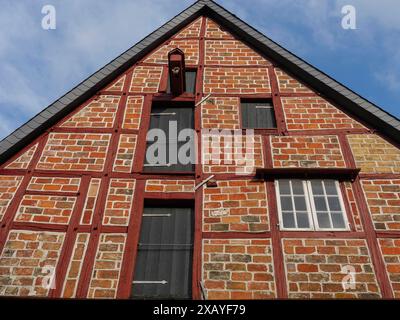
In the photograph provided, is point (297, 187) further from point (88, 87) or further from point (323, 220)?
point (88, 87)

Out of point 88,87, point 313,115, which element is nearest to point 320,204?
point 313,115

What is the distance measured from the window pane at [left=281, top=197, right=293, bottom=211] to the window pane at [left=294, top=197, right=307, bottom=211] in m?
0.08

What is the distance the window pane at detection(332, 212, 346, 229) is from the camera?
5316 mm

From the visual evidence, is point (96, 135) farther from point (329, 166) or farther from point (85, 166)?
point (329, 166)

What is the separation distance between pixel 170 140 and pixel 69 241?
2269 mm

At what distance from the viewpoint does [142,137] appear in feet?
21.3

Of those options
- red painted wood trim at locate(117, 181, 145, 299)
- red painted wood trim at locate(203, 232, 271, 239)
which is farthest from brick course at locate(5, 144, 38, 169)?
red painted wood trim at locate(203, 232, 271, 239)

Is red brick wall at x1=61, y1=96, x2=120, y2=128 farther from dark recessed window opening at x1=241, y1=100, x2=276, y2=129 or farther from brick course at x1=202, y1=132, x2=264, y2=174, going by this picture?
dark recessed window opening at x1=241, y1=100, x2=276, y2=129

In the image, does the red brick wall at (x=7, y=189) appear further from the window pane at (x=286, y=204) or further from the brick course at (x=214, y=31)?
the brick course at (x=214, y=31)

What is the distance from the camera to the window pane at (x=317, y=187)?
571cm

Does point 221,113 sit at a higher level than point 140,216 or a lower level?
higher

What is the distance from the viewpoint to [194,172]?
19.7 ft

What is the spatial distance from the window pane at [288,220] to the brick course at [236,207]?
0.23 m

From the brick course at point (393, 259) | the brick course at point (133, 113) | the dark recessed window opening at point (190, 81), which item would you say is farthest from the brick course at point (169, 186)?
the brick course at point (393, 259)
